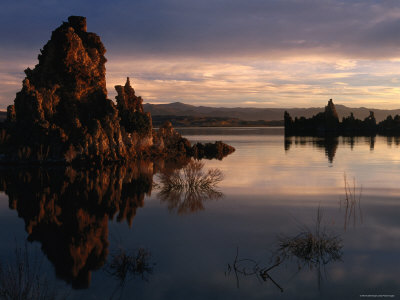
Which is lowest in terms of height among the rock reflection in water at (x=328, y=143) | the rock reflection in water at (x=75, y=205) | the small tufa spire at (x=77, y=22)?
the rock reflection in water at (x=328, y=143)

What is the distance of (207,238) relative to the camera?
13.5m

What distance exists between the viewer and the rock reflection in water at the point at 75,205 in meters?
11.7

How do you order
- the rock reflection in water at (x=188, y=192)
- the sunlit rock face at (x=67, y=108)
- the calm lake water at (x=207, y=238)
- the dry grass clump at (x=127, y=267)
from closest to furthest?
the calm lake water at (x=207, y=238) < the dry grass clump at (x=127, y=267) < the rock reflection in water at (x=188, y=192) < the sunlit rock face at (x=67, y=108)

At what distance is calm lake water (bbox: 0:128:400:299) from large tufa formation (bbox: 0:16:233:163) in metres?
10.3

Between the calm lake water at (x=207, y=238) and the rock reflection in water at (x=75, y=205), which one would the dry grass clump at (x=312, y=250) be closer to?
the calm lake water at (x=207, y=238)

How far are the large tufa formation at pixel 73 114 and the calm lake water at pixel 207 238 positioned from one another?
10276 millimetres

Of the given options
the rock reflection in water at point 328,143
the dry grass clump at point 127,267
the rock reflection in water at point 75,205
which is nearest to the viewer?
the dry grass clump at point 127,267

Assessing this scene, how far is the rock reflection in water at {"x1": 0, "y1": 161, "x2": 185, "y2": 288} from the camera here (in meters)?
11.7

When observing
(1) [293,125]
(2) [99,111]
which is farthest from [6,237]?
(1) [293,125]

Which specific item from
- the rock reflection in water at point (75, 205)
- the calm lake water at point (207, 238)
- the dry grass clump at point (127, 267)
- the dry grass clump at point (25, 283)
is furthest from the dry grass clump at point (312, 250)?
the dry grass clump at point (25, 283)

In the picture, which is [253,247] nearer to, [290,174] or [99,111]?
[290,174]

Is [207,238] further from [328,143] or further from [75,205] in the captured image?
[328,143]

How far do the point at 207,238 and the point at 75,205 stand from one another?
330 inches

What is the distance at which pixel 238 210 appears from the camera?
59.5ft
